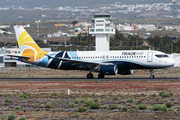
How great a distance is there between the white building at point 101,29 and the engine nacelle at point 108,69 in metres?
65.4

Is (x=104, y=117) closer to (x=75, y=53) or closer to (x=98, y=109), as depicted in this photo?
(x=98, y=109)

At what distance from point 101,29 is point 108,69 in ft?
226

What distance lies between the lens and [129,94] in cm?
2916

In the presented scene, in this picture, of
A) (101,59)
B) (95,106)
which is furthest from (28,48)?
(95,106)

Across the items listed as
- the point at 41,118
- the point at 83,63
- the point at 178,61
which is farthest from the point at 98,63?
the point at 178,61

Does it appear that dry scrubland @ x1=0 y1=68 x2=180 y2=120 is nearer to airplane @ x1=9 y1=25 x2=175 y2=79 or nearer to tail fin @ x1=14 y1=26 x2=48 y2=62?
airplane @ x1=9 y1=25 x2=175 y2=79

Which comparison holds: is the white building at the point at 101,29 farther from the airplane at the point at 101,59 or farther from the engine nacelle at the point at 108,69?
the engine nacelle at the point at 108,69

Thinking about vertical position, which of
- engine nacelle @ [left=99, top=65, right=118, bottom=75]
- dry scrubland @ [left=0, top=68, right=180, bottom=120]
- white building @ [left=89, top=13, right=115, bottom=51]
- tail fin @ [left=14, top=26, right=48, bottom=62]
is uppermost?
white building @ [left=89, top=13, right=115, bottom=51]

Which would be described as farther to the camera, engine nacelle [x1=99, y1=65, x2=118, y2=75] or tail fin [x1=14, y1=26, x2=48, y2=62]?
tail fin [x1=14, y1=26, x2=48, y2=62]

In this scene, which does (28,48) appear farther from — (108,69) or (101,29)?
(101,29)

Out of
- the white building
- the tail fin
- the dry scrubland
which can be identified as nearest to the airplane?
the tail fin

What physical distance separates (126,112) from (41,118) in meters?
5.09

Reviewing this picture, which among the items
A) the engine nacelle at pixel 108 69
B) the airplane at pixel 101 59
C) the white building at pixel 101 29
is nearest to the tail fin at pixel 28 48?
the airplane at pixel 101 59

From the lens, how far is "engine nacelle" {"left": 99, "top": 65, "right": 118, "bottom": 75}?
44.1 metres
